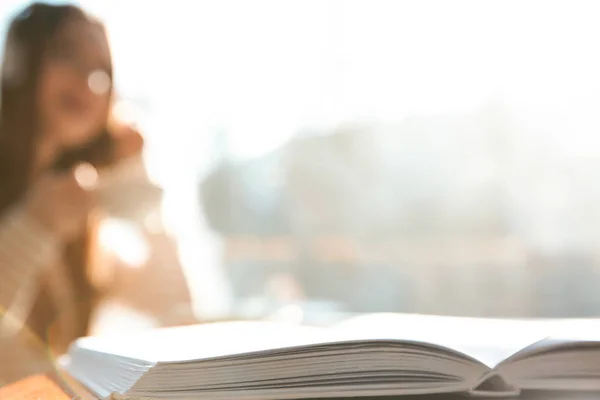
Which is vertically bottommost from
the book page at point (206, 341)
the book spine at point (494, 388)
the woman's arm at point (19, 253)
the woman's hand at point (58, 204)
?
the book spine at point (494, 388)

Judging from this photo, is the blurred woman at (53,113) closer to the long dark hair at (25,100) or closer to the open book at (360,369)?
the long dark hair at (25,100)

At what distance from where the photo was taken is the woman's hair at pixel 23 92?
3.41 feet

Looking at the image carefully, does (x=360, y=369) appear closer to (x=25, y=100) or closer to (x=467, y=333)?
(x=467, y=333)

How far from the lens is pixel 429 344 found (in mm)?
327

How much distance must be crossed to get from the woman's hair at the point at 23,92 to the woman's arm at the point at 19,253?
0.17m

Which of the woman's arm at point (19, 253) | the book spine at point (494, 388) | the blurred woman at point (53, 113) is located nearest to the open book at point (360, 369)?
the book spine at point (494, 388)

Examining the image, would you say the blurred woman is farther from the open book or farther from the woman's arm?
the open book

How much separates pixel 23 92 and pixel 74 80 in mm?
95

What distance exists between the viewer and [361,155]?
133 cm

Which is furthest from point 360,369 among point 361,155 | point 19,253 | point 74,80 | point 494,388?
point 361,155

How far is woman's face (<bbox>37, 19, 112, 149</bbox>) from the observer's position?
1029mm

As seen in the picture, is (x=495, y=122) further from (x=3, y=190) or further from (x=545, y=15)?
(x=3, y=190)

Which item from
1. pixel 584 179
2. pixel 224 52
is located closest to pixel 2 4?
pixel 224 52

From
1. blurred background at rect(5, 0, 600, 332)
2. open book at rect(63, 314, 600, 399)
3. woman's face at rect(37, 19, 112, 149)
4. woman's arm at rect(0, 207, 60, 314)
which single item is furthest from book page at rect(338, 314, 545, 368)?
woman's face at rect(37, 19, 112, 149)
